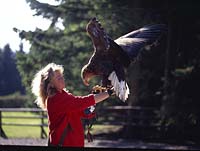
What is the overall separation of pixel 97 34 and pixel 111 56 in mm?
175

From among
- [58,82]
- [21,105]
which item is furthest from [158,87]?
[58,82]

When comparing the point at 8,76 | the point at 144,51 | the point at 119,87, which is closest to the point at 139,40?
the point at 119,87

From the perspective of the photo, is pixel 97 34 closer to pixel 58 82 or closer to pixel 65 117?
pixel 58 82

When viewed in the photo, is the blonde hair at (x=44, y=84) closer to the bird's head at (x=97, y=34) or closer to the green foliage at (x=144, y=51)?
the bird's head at (x=97, y=34)

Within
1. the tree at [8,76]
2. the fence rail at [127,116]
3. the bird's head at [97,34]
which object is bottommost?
the tree at [8,76]

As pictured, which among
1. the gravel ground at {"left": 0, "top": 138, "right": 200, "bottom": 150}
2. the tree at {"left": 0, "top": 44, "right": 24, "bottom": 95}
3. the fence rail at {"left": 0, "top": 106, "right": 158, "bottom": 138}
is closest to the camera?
the gravel ground at {"left": 0, "top": 138, "right": 200, "bottom": 150}

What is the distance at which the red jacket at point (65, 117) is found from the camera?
2891 mm

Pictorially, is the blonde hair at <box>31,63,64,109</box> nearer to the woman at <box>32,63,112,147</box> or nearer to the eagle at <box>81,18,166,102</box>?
the woman at <box>32,63,112,147</box>

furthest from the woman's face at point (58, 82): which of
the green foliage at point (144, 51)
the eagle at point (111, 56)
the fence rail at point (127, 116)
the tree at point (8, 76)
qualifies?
the tree at point (8, 76)

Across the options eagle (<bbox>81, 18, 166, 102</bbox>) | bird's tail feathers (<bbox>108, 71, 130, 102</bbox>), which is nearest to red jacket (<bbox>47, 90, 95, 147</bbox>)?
eagle (<bbox>81, 18, 166, 102</bbox>)

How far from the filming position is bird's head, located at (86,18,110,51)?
2.57 m

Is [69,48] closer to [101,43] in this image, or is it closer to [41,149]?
[101,43]

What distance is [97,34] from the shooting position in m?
2.58

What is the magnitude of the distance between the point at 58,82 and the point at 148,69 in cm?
893
